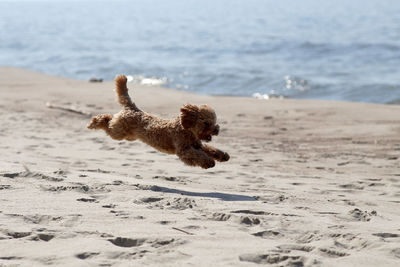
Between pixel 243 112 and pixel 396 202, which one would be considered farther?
pixel 243 112

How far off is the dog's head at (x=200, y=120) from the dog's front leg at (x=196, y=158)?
16 centimetres

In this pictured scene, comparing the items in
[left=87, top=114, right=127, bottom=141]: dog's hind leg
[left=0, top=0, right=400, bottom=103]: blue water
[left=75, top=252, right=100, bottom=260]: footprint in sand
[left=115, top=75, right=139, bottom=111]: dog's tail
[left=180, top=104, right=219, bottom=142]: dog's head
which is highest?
[left=0, top=0, right=400, bottom=103]: blue water

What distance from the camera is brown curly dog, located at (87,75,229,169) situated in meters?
5.05

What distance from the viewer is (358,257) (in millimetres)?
3432

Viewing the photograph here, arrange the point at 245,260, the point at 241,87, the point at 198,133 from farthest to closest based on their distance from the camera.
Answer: the point at 241,87 → the point at 198,133 → the point at 245,260

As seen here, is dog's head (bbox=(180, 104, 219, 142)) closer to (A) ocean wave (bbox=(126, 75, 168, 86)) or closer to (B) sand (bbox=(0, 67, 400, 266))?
(B) sand (bbox=(0, 67, 400, 266))

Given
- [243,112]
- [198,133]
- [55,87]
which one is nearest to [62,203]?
[198,133]

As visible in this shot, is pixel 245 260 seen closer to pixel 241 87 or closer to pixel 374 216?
pixel 374 216

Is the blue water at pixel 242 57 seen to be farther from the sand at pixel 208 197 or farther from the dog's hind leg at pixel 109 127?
the dog's hind leg at pixel 109 127

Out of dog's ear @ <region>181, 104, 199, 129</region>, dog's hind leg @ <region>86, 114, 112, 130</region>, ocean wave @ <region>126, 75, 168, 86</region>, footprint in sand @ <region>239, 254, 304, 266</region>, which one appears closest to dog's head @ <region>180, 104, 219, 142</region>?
dog's ear @ <region>181, 104, 199, 129</region>

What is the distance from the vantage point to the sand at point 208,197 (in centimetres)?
340

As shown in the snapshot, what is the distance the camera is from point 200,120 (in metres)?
5.02

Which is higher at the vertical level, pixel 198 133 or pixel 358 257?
pixel 198 133

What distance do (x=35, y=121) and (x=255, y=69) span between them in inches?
473
